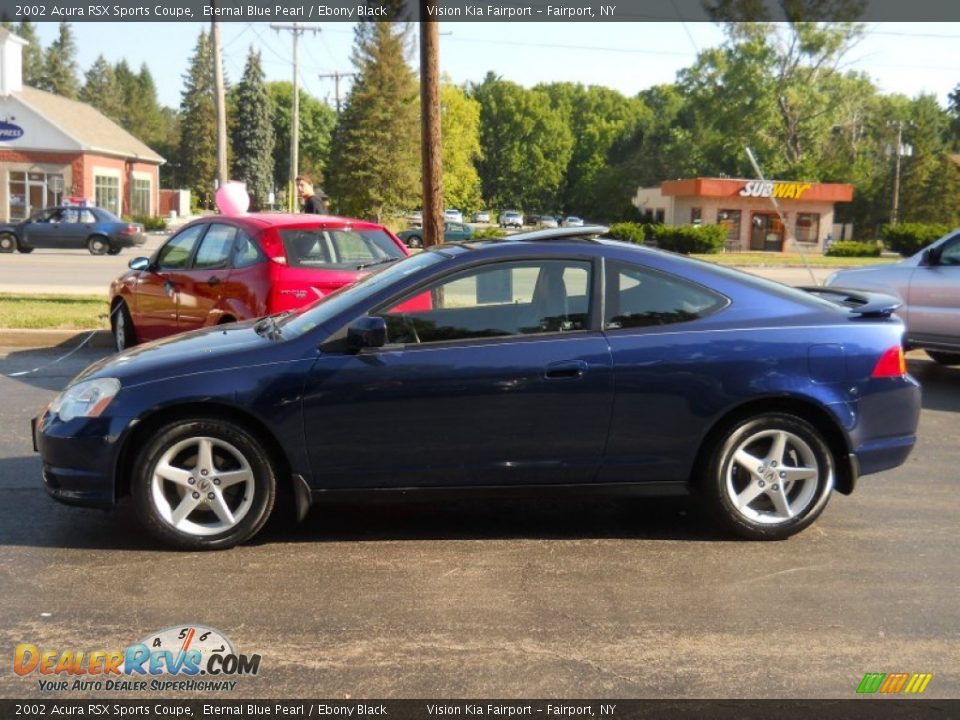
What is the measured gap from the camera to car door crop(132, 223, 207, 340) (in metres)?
9.72

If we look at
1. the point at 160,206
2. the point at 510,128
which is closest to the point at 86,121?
the point at 160,206

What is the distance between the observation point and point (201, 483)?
499cm

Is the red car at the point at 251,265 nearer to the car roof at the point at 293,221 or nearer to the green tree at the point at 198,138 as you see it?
the car roof at the point at 293,221

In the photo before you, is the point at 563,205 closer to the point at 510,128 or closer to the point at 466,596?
the point at 510,128

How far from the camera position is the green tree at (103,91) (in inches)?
4604

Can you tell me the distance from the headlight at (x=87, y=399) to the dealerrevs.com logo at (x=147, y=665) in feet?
4.39

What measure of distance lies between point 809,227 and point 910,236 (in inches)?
403

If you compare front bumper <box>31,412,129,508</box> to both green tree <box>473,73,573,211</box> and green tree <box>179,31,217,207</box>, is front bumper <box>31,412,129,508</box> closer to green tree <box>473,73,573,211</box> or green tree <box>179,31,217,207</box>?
green tree <box>179,31,217,207</box>

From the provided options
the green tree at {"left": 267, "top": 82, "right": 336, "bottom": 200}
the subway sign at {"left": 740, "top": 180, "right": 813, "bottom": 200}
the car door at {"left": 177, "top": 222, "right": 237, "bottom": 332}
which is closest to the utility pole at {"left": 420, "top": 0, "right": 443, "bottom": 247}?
the car door at {"left": 177, "top": 222, "right": 237, "bottom": 332}

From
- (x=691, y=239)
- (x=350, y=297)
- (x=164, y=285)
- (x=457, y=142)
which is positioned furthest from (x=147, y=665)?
(x=457, y=142)

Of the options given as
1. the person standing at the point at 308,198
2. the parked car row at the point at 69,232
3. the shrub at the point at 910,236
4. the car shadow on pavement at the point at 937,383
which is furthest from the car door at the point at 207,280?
the shrub at the point at 910,236

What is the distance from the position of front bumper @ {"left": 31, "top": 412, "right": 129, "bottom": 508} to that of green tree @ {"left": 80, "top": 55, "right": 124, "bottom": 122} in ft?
395
